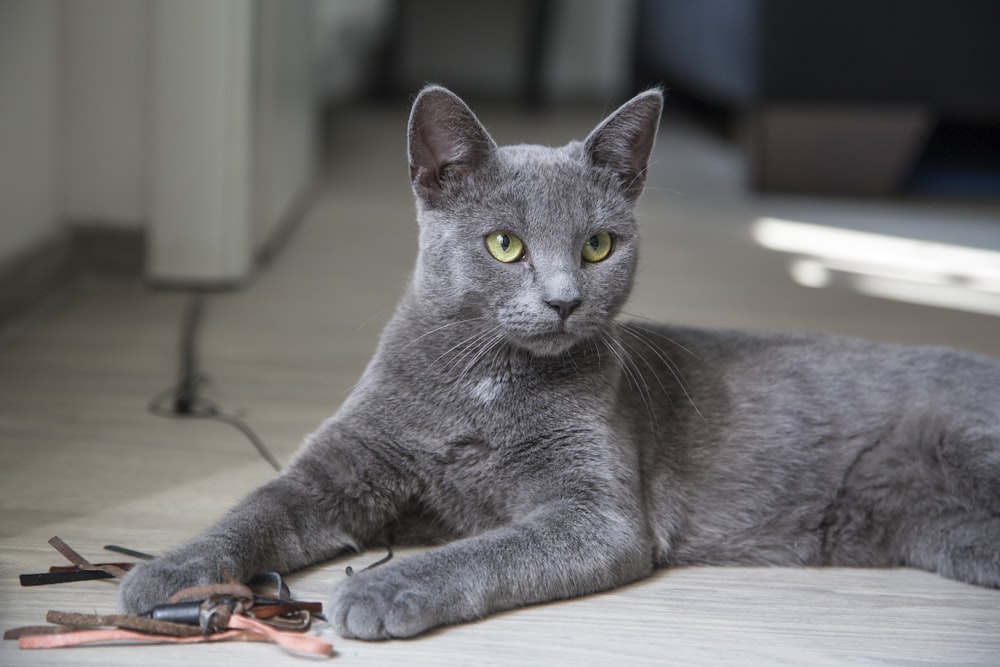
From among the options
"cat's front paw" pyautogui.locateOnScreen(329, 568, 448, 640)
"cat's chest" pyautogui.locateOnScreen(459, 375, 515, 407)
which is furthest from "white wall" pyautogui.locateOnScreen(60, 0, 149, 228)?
"cat's front paw" pyautogui.locateOnScreen(329, 568, 448, 640)

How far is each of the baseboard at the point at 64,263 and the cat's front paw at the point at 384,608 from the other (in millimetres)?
1334

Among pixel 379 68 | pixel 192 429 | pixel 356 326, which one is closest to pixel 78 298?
pixel 356 326

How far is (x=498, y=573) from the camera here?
123 centimetres

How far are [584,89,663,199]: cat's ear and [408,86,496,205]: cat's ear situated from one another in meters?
0.13

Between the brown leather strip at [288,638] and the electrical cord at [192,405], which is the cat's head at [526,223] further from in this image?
the electrical cord at [192,405]

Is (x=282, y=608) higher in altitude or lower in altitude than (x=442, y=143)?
lower

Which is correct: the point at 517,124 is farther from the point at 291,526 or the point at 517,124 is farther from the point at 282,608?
the point at 282,608

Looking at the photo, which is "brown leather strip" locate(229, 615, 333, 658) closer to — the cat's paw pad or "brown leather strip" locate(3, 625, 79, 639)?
the cat's paw pad

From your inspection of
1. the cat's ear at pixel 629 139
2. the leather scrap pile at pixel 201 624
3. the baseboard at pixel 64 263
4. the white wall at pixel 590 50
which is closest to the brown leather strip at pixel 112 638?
the leather scrap pile at pixel 201 624

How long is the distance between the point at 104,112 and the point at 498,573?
5.98ft

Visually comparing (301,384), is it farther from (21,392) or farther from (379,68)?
(379,68)

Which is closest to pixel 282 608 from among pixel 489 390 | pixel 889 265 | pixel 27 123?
pixel 489 390

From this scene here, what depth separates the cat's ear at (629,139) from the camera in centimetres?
138

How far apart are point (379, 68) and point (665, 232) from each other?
3209mm
